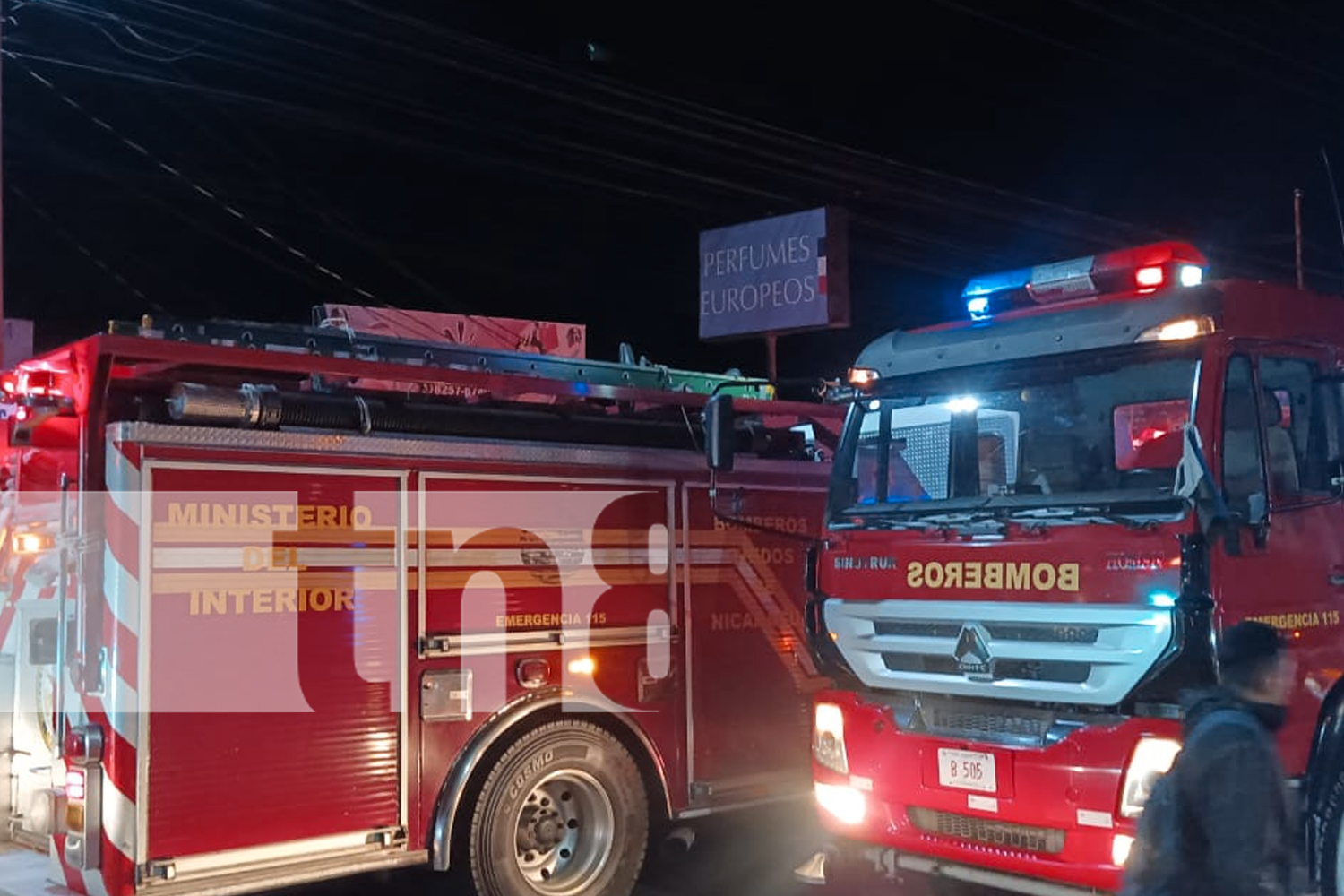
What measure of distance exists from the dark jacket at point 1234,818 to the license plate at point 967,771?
1758 millimetres

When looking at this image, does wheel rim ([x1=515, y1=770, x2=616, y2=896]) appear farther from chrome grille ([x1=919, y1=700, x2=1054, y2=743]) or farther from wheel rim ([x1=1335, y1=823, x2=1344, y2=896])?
wheel rim ([x1=1335, y1=823, x2=1344, y2=896])

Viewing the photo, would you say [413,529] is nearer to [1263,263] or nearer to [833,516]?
[833,516]

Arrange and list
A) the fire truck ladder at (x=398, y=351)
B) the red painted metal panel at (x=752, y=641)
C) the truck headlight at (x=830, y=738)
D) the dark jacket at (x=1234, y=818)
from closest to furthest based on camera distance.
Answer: the dark jacket at (x=1234, y=818) → the truck headlight at (x=830, y=738) → the fire truck ladder at (x=398, y=351) → the red painted metal panel at (x=752, y=641)

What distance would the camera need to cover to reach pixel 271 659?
5.79 m

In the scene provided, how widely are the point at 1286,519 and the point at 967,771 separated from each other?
165cm

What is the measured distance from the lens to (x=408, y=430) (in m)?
6.36

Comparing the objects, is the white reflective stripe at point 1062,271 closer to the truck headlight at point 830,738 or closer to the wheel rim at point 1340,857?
the truck headlight at point 830,738

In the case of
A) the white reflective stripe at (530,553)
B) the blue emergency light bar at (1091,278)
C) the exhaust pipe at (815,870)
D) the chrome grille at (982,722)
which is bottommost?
the exhaust pipe at (815,870)

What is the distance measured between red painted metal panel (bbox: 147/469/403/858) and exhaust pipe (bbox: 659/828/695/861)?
1851mm

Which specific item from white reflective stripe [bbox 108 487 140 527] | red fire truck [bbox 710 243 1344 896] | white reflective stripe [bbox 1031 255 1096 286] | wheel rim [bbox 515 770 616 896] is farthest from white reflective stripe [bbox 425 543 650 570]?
white reflective stripe [bbox 1031 255 1096 286]

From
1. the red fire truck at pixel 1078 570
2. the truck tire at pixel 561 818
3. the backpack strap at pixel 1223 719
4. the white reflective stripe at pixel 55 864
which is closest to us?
the backpack strap at pixel 1223 719

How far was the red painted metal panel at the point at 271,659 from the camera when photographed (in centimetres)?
551

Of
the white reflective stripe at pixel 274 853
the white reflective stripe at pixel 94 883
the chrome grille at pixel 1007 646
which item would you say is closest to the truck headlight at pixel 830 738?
the chrome grille at pixel 1007 646

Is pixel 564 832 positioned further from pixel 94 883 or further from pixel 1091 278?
pixel 1091 278
